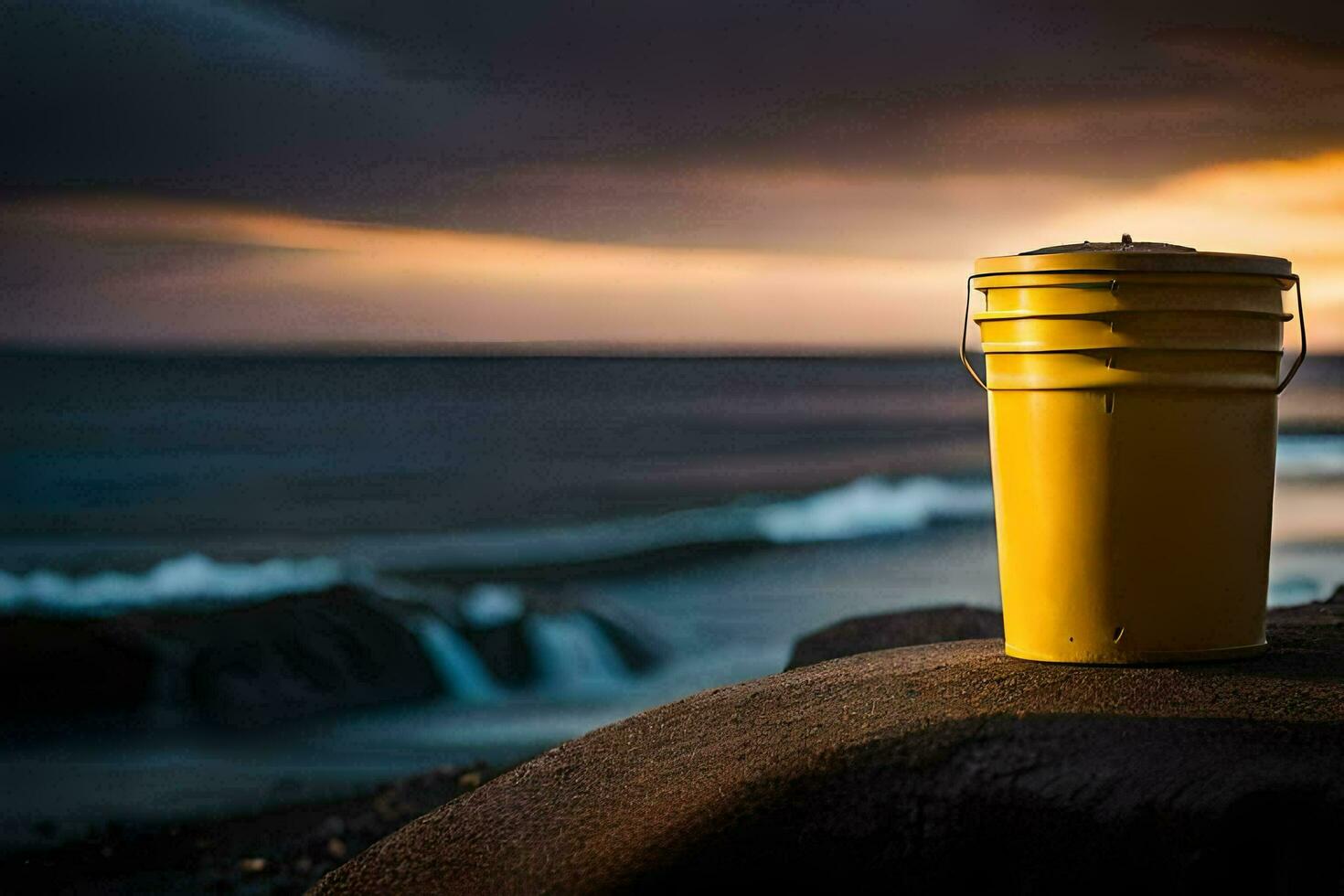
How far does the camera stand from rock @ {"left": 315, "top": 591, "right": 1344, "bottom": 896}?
233 centimetres

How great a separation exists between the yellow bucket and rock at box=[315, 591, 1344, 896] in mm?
142

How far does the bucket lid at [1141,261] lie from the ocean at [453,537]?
504cm

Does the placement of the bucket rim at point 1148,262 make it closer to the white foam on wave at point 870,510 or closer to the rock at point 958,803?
the rock at point 958,803

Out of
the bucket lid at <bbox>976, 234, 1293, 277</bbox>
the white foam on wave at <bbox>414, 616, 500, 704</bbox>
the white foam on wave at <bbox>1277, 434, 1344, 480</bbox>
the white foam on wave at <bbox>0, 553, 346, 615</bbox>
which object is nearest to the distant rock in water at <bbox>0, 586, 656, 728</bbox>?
the white foam on wave at <bbox>414, 616, 500, 704</bbox>

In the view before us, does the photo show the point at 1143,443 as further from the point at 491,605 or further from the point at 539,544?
the point at 539,544

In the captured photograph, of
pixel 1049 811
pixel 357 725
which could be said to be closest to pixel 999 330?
→ pixel 1049 811

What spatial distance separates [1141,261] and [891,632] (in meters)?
2.72

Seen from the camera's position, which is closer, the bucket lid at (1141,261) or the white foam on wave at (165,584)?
the bucket lid at (1141,261)

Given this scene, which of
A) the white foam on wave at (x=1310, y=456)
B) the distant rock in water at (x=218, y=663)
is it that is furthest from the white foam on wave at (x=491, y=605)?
the white foam on wave at (x=1310, y=456)

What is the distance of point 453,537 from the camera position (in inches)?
463

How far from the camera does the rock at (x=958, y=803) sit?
233cm

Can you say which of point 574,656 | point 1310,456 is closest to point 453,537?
point 574,656

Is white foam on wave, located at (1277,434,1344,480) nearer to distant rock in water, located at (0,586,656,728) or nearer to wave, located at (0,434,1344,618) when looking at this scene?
wave, located at (0,434,1344,618)

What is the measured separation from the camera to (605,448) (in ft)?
48.6
